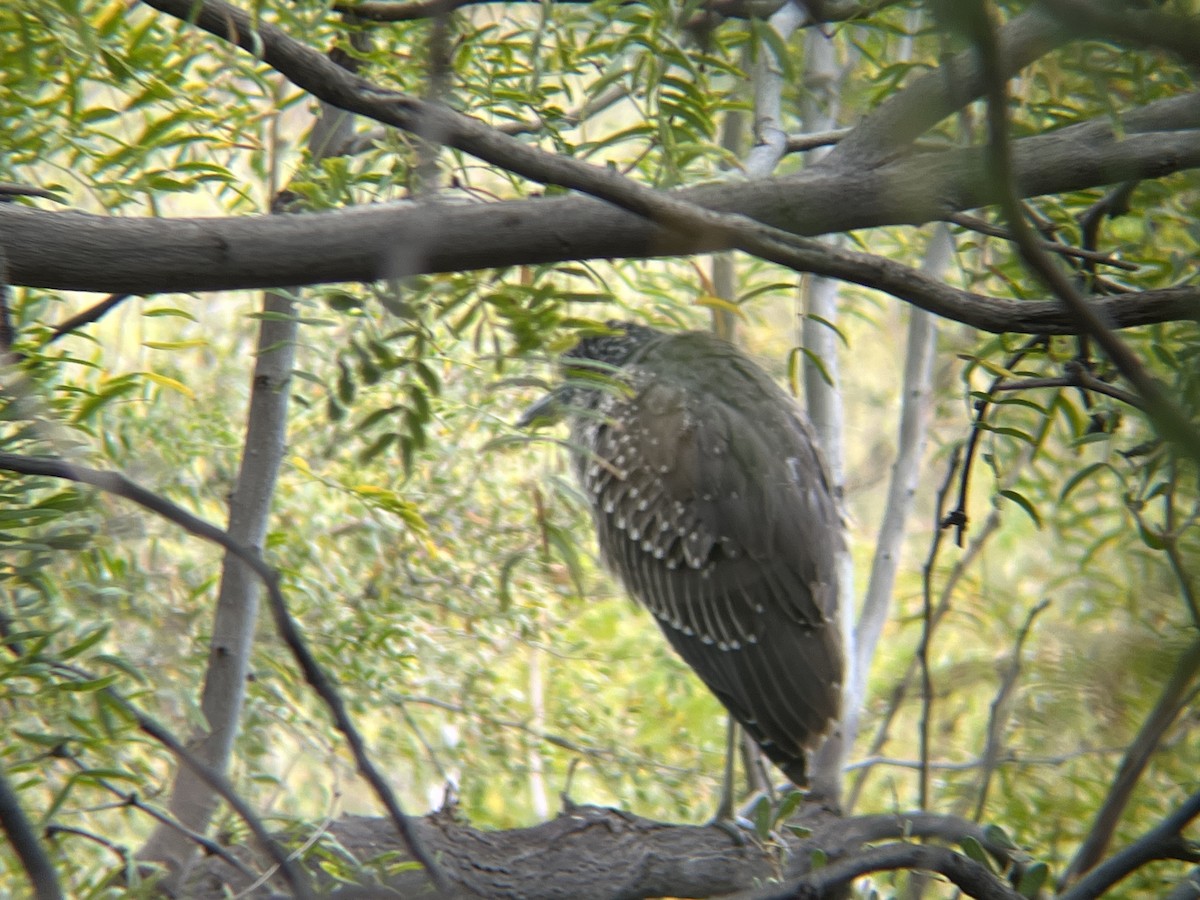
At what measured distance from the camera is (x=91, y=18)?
5.96 ft

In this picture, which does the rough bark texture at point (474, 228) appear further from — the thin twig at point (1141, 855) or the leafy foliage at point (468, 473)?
the thin twig at point (1141, 855)

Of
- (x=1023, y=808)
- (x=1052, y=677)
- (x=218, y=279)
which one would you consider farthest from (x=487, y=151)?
(x=1023, y=808)

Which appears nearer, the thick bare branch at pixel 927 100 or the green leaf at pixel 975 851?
the thick bare branch at pixel 927 100

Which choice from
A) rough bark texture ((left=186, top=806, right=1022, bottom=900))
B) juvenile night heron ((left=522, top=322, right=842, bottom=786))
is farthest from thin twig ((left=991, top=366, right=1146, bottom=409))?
juvenile night heron ((left=522, top=322, right=842, bottom=786))

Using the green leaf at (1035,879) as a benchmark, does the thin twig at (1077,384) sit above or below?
above

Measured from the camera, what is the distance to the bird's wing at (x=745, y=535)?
3066 millimetres

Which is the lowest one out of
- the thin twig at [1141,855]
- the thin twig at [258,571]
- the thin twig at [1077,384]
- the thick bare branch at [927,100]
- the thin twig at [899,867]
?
the thin twig at [899,867]

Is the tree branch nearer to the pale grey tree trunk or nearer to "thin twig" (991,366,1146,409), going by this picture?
"thin twig" (991,366,1146,409)

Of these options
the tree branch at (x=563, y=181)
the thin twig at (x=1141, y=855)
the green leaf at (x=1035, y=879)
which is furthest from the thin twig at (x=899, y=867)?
the tree branch at (x=563, y=181)

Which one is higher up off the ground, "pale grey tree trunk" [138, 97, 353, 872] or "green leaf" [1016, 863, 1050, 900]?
"pale grey tree trunk" [138, 97, 353, 872]

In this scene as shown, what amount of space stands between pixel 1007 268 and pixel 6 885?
2.38 metres

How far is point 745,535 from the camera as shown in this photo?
10.1 feet

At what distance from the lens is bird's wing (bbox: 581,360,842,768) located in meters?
3.07

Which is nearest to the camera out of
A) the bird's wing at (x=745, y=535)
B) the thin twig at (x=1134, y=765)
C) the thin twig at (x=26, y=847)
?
the thin twig at (x=1134, y=765)
